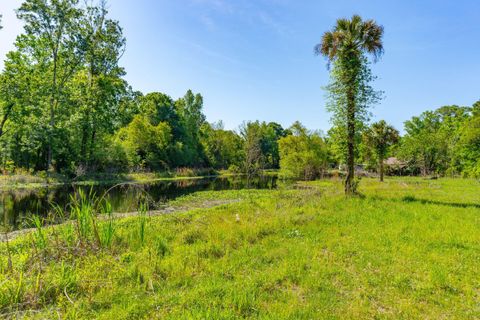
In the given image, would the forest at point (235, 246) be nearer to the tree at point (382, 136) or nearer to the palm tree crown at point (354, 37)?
the palm tree crown at point (354, 37)

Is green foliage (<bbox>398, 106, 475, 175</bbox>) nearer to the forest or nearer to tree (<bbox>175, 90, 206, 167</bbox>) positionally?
the forest

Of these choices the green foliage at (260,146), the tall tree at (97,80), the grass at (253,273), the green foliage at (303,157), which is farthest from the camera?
the green foliage at (260,146)

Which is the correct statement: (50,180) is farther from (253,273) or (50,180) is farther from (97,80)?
(253,273)

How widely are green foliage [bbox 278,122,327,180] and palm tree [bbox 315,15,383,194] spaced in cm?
2364

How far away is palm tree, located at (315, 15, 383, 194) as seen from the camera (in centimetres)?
1497

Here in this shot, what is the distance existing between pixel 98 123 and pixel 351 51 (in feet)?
95.4

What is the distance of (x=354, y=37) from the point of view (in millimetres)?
15234

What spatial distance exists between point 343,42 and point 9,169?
32.3 meters

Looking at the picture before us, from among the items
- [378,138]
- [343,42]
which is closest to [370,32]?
[343,42]

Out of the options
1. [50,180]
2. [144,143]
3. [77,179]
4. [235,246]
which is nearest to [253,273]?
[235,246]

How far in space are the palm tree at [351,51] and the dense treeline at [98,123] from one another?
0.78 ft

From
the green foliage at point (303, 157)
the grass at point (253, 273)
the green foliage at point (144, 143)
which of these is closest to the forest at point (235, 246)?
the grass at point (253, 273)

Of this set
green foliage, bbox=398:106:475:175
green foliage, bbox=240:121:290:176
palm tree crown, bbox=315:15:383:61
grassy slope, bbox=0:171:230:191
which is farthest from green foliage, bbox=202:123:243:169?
palm tree crown, bbox=315:15:383:61

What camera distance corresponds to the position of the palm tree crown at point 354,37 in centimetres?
1509
